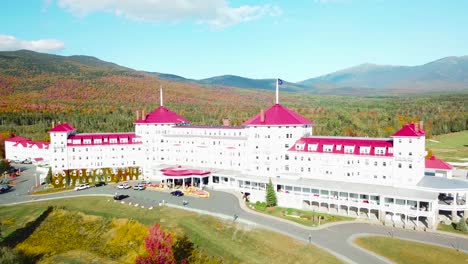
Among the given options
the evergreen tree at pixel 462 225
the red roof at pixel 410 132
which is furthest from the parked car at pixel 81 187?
the evergreen tree at pixel 462 225

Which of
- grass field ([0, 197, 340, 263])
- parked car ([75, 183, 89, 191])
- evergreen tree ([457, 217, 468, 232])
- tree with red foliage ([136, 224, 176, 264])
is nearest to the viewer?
tree with red foliage ([136, 224, 176, 264])

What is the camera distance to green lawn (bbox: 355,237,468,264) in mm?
36594

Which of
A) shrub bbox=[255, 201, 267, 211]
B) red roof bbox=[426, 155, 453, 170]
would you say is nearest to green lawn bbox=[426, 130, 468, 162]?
red roof bbox=[426, 155, 453, 170]

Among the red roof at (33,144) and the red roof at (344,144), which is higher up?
the red roof at (344,144)

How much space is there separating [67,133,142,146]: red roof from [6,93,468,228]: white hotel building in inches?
7.4

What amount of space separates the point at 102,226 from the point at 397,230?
37.3 m

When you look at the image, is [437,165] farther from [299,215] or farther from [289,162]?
[299,215]

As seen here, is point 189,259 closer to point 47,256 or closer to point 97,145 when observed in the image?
point 47,256

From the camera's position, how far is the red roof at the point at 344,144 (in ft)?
181

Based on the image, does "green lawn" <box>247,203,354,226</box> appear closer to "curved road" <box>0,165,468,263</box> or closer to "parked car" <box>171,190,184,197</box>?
"curved road" <box>0,165,468,263</box>

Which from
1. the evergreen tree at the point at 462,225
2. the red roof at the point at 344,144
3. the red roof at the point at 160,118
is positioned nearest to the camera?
the evergreen tree at the point at 462,225

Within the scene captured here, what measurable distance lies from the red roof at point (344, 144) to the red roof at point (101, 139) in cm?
3430

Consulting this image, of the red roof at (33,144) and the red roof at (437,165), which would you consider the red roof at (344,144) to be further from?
the red roof at (33,144)

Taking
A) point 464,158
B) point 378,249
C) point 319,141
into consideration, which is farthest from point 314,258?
point 464,158
